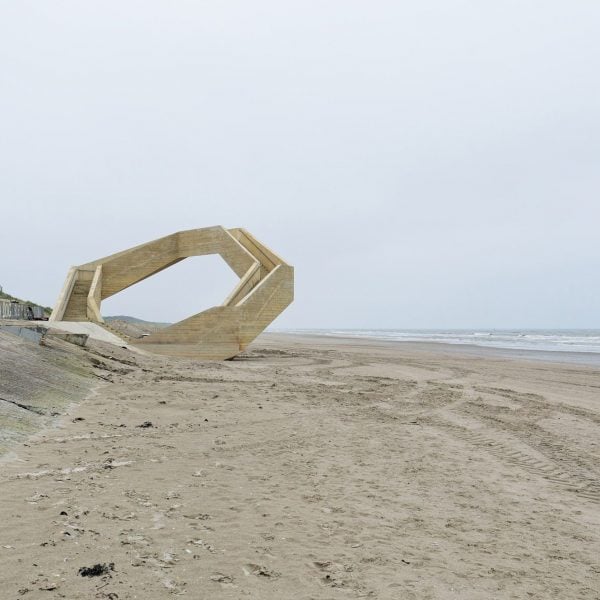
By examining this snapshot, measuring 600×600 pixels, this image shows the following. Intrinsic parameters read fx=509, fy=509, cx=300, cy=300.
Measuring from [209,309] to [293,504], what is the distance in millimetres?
12651

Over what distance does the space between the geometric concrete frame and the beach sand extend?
8473mm

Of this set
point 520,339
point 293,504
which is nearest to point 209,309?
point 293,504

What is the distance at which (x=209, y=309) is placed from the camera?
15.8 meters

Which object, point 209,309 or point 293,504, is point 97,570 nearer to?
point 293,504

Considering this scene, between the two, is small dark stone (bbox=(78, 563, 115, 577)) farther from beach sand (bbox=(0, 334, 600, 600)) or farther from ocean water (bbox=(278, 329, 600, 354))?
ocean water (bbox=(278, 329, 600, 354))

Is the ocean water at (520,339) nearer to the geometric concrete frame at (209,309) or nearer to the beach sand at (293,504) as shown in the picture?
the geometric concrete frame at (209,309)

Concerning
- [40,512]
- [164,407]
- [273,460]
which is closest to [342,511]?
[273,460]

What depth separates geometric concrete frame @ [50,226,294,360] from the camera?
51.4 feet

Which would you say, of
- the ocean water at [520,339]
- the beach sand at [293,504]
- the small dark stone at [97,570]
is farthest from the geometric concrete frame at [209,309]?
the ocean water at [520,339]

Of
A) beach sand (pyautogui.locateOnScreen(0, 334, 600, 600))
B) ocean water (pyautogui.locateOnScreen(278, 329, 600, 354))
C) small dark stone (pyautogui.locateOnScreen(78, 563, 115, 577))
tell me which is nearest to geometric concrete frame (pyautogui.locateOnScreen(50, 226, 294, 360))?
beach sand (pyautogui.locateOnScreen(0, 334, 600, 600))

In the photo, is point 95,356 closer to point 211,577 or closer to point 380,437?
point 380,437

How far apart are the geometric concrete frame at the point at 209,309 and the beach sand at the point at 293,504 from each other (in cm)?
847

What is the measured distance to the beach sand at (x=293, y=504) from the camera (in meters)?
2.47

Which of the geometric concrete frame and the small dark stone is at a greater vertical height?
the geometric concrete frame
